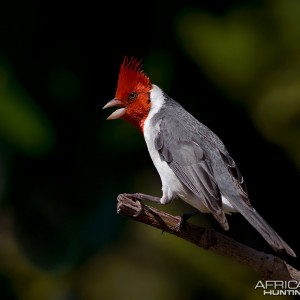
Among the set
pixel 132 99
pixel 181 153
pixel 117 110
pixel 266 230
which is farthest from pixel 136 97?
pixel 266 230

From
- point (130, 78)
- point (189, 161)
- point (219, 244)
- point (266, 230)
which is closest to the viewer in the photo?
point (266, 230)

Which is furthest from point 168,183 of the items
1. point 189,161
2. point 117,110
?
point 117,110

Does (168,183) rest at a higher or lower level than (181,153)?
lower

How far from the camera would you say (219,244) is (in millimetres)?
4957

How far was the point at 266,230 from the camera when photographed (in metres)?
4.76

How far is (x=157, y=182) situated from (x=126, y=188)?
28 centimetres

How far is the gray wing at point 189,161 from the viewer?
499cm

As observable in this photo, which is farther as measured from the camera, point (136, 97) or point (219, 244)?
point (136, 97)

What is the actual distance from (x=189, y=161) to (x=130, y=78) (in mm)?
745

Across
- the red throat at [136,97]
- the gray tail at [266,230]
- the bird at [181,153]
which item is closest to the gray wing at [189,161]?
the bird at [181,153]

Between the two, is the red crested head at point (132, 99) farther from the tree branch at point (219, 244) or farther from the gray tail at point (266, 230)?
the gray tail at point (266, 230)

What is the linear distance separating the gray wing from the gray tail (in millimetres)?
137

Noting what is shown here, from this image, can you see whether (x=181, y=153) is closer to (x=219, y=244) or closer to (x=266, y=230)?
(x=219, y=244)

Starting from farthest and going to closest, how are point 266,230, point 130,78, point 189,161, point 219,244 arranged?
point 130,78 < point 189,161 < point 219,244 < point 266,230
